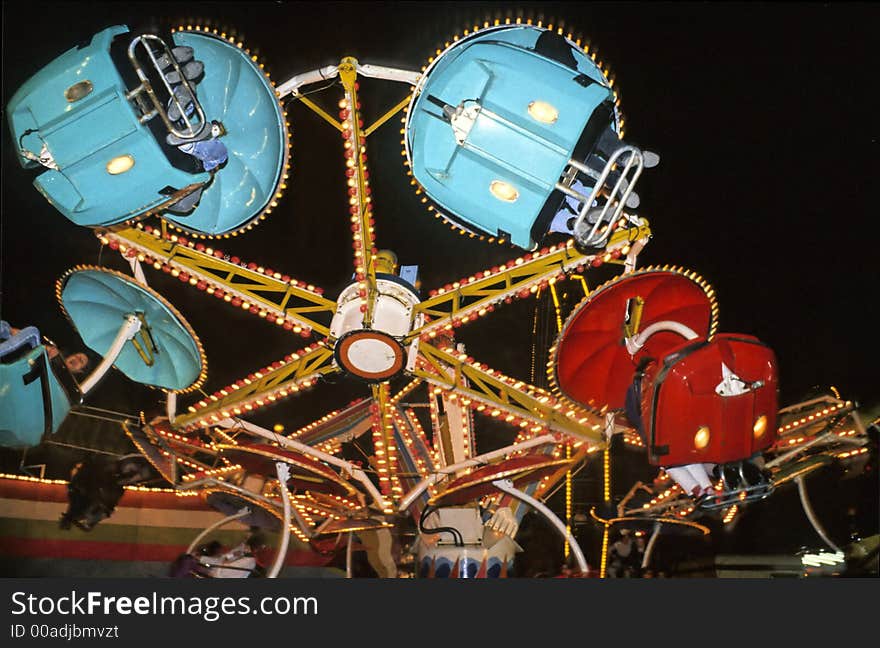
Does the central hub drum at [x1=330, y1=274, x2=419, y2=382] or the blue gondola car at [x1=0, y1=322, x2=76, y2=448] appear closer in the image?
the blue gondola car at [x1=0, y1=322, x2=76, y2=448]

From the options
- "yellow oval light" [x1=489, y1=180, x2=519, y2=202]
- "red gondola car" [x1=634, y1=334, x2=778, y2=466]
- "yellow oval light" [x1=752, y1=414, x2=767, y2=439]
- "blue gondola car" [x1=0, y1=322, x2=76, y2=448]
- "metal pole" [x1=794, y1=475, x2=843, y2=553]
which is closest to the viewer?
"yellow oval light" [x1=489, y1=180, x2=519, y2=202]

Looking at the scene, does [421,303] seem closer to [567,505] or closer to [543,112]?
[543,112]

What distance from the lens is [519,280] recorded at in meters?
7.46

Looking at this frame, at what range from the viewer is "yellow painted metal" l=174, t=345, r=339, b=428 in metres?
7.62

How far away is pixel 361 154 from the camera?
6617 mm

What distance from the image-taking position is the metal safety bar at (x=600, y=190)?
567 centimetres

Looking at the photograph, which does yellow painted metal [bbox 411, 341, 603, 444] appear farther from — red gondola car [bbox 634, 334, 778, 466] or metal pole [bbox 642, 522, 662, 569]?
metal pole [bbox 642, 522, 662, 569]

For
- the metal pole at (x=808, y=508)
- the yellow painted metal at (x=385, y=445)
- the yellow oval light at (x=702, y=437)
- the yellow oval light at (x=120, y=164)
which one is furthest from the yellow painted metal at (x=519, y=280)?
the metal pole at (x=808, y=508)

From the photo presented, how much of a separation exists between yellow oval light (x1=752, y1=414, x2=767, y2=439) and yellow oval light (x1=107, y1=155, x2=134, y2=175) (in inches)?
228

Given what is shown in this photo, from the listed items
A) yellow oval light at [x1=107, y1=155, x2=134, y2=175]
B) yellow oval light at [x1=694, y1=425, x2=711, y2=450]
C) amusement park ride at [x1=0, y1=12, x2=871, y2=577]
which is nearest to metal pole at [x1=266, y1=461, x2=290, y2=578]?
amusement park ride at [x1=0, y1=12, x2=871, y2=577]

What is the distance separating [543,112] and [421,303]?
7.78 feet

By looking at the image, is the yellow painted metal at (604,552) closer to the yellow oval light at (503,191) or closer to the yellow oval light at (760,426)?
the yellow oval light at (760,426)

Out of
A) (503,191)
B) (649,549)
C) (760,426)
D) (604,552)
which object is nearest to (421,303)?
(503,191)

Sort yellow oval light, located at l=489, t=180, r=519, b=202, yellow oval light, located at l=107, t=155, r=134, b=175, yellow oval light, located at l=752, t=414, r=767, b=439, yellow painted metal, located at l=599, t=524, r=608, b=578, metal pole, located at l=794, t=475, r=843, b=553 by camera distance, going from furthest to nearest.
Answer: yellow painted metal, located at l=599, t=524, r=608, b=578
metal pole, located at l=794, t=475, r=843, b=553
yellow oval light, located at l=752, t=414, r=767, b=439
yellow oval light, located at l=489, t=180, r=519, b=202
yellow oval light, located at l=107, t=155, r=134, b=175
